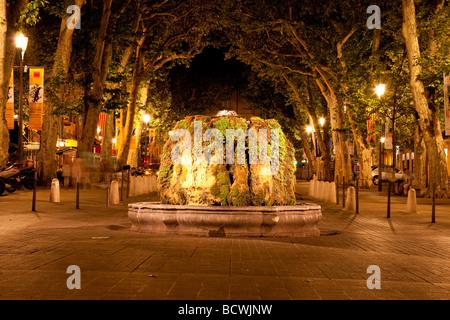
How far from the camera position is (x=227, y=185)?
41.4 feet

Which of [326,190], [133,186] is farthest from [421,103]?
[133,186]

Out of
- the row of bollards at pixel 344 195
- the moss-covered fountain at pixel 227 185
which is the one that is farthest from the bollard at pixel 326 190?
the moss-covered fountain at pixel 227 185

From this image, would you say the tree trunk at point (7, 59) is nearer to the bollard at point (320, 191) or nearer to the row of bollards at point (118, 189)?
the row of bollards at point (118, 189)

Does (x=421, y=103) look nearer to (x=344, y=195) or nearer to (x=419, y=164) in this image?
(x=344, y=195)

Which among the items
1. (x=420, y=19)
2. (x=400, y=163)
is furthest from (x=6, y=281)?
(x=400, y=163)

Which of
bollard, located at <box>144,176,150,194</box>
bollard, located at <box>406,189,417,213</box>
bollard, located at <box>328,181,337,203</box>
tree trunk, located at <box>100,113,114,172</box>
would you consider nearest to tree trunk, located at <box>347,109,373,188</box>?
bollard, located at <box>328,181,337,203</box>

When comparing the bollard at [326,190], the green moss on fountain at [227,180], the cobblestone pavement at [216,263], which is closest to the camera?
the cobblestone pavement at [216,263]

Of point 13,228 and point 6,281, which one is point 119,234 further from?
point 6,281

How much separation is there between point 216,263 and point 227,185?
4322 millimetres

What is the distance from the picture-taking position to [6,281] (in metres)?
6.80

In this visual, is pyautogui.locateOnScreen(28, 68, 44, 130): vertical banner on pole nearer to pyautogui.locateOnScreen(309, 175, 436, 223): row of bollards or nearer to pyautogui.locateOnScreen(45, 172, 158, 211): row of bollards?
pyautogui.locateOnScreen(45, 172, 158, 211): row of bollards

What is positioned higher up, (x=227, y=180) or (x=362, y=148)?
(x=362, y=148)

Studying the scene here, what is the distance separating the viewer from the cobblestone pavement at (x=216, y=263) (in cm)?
644

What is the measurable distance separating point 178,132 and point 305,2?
26486mm
